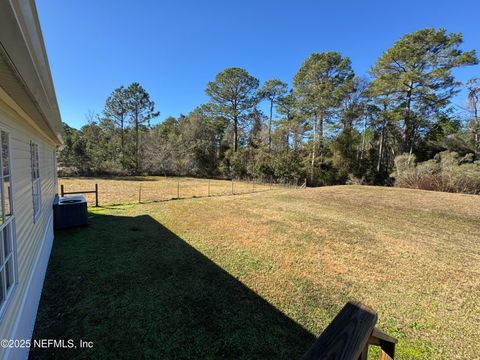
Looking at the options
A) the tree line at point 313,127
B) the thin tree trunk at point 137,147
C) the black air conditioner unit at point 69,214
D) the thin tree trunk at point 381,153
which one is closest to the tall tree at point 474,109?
the tree line at point 313,127

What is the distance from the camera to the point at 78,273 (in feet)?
13.1

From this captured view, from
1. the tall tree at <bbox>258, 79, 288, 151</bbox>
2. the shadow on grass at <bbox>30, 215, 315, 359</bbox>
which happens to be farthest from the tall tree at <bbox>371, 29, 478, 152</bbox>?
the shadow on grass at <bbox>30, 215, 315, 359</bbox>

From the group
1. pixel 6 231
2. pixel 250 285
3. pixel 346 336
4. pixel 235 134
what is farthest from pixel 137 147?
pixel 346 336

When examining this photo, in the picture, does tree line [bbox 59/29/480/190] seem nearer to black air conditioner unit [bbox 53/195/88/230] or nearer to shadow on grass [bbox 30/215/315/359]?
black air conditioner unit [bbox 53/195/88/230]

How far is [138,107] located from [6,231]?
28877 mm

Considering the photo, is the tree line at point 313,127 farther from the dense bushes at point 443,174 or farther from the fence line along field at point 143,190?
the fence line along field at point 143,190

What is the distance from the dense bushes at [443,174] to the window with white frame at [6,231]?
19.0m

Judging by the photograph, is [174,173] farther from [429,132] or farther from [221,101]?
[429,132]

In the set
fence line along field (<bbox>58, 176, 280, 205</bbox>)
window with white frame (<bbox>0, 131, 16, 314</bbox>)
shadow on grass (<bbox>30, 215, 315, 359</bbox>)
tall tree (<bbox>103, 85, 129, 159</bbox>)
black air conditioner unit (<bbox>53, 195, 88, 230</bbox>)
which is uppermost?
tall tree (<bbox>103, 85, 129, 159</bbox>)

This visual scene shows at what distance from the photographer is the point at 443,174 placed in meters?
14.4

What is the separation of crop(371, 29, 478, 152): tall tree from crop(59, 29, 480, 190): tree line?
0.07m

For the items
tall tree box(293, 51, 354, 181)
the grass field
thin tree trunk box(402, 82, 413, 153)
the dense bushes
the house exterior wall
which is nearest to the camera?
the house exterior wall

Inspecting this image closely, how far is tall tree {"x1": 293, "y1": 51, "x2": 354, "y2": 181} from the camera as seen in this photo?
21.2m

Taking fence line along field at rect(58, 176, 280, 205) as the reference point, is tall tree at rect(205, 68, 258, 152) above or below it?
above
